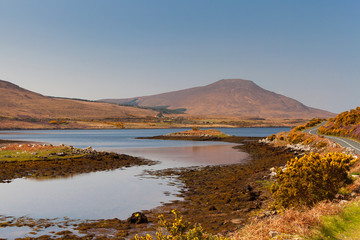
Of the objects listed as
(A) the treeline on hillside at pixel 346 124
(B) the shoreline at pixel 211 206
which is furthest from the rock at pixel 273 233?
(A) the treeline on hillside at pixel 346 124

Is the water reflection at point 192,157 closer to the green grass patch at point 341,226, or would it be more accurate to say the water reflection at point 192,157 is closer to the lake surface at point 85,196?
the lake surface at point 85,196

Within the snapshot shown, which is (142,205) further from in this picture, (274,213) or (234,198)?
(274,213)

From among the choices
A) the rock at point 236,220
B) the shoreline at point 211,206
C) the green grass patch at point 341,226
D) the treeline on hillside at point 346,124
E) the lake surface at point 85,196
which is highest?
the treeline on hillside at point 346,124

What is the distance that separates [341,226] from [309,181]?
4.10 meters

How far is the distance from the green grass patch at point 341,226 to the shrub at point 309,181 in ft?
8.37

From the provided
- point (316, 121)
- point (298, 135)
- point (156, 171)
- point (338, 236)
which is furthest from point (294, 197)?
point (316, 121)

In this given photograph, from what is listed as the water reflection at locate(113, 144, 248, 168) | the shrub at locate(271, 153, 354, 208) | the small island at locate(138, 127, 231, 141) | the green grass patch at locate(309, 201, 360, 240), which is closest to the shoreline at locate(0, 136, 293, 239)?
the shrub at locate(271, 153, 354, 208)

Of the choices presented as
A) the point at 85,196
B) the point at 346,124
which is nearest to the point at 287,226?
the point at 85,196

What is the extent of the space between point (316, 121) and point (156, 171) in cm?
6959

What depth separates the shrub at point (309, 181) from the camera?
43.0 ft

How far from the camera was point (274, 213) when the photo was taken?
12.7 m

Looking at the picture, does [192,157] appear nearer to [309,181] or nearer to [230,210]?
[230,210]

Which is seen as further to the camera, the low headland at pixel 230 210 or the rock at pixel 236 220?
the rock at pixel 236 220

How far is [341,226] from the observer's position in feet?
30.6
